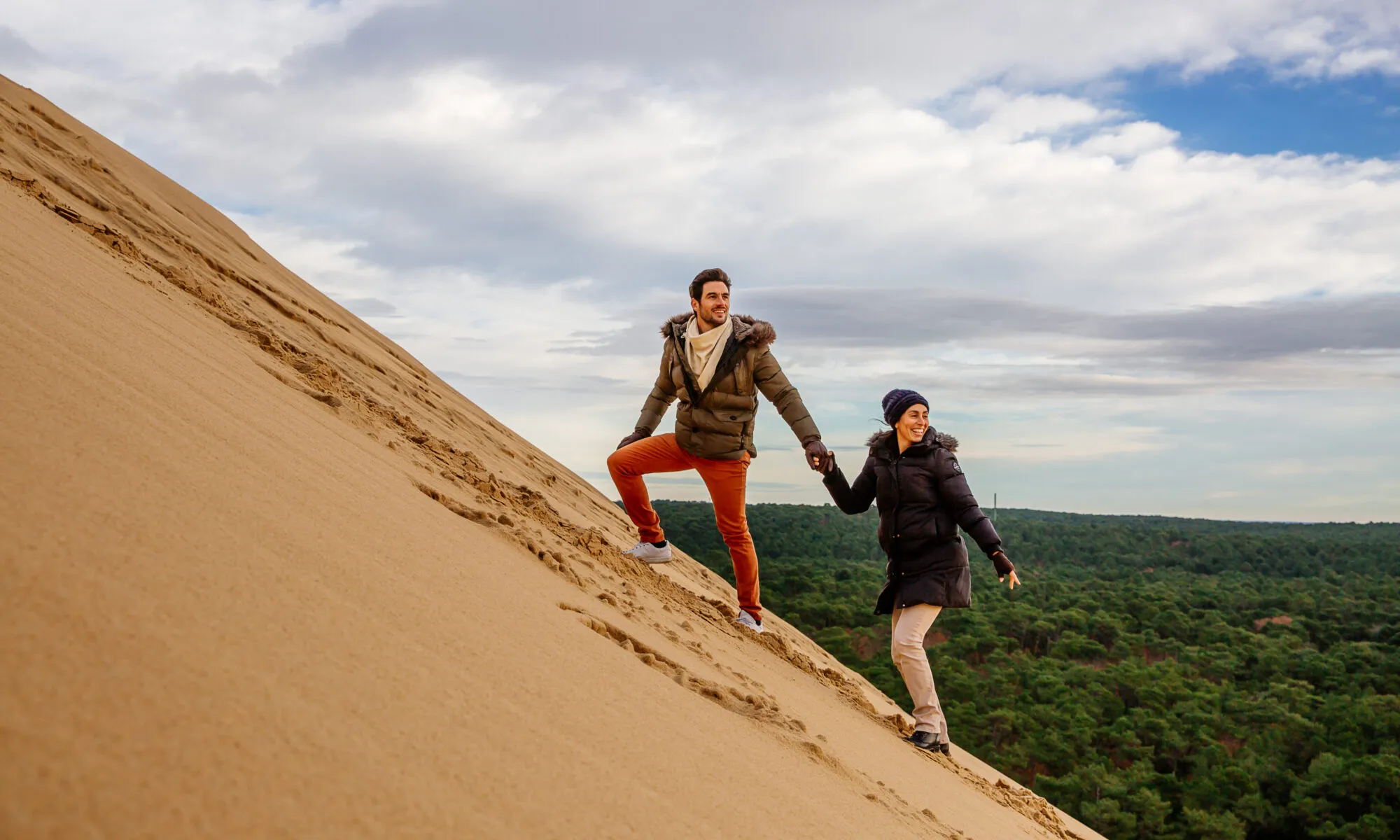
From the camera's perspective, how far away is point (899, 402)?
4.18m

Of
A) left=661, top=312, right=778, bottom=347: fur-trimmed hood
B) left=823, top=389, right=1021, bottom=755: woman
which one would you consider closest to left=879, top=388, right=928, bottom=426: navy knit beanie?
left=823, top=389, right=1021, bottom=755: woman

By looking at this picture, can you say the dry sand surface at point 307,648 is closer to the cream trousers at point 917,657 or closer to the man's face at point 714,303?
the cream trousers at point 917,657

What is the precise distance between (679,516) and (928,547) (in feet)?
136

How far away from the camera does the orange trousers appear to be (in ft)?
13.9

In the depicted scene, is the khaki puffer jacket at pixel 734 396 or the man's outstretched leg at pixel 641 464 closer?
the khaki puffer jacket at pixel 734 396

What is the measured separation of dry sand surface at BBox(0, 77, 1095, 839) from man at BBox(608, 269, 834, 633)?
22.4 inches

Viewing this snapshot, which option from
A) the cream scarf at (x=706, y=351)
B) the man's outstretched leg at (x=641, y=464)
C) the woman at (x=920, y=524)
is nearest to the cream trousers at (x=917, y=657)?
the woman at (x=920, y=524)

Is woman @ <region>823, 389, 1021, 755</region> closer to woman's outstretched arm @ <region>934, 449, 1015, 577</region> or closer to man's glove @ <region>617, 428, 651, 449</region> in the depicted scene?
woman's outstretched arm @ <region>934, 449, 1015, 577</region>

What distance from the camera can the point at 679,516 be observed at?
45.3 m

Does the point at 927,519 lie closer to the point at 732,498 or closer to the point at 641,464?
the point at 732,498

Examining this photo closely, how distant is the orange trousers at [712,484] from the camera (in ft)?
13.9

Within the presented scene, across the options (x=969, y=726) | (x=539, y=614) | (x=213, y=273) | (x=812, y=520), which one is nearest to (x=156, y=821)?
(x=539, y=614)

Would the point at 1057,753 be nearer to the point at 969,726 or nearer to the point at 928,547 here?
the point at 969,726

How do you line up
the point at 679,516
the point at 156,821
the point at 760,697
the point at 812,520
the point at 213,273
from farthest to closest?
the point at 812,520, the point at 679,516, the point at 213,273, the point at 760,697, the point at 156,821
